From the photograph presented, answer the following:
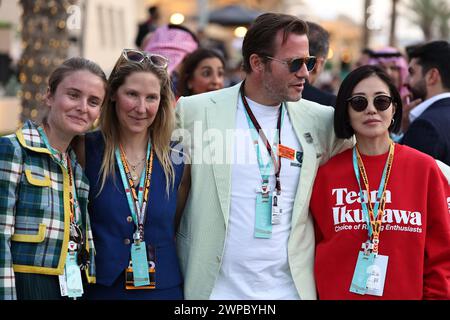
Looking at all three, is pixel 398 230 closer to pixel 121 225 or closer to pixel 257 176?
pixel 257 176

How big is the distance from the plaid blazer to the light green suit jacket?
79 cm

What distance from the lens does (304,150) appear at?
4098mm

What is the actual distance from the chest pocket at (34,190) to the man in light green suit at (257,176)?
90 cm

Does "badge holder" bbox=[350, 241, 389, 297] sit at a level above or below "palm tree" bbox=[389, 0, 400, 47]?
below

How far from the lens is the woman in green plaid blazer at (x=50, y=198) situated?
133 inches

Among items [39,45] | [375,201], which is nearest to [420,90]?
[375,201]

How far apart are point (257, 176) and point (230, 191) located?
0.18 m

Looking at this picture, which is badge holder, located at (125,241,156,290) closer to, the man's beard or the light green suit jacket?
the light green suit jacket

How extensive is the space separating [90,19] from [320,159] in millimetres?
28919

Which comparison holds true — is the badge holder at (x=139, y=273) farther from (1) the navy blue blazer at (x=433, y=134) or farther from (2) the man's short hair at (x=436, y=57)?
(2) the man's short hair at (x=436, y=57)

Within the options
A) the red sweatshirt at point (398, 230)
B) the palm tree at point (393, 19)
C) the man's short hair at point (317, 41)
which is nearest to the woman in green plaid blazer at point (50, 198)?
the red sweatshirt at point (398, 230)

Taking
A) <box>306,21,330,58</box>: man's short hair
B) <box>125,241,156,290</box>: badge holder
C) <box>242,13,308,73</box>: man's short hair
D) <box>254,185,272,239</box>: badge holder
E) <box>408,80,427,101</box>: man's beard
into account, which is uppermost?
<box>306,21,330,58</box>: man's short hair

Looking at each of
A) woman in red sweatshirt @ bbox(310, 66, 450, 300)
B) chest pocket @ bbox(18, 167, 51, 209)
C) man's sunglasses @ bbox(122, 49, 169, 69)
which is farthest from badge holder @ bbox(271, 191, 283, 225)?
chest pocket @ bbox(18, 167, 51, 209)

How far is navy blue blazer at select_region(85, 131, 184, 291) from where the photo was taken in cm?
373
